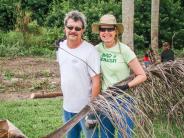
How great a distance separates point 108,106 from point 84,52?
674 millimetres

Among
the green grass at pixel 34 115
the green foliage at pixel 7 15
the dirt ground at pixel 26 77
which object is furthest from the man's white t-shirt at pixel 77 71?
the green foliage at pixel 7 15

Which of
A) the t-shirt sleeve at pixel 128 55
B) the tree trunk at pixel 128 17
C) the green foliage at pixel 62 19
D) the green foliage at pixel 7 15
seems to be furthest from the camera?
the green foliage at pixel 7 15

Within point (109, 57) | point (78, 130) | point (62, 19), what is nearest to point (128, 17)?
point (78, 130)

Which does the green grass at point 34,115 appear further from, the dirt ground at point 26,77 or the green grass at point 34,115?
the dirt ground at point 26,77

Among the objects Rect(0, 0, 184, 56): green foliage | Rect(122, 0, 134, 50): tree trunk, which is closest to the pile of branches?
Result: Rect(122, 0, 134, 50): tree trunk

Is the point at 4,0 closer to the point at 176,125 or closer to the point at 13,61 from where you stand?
the point at 13,61

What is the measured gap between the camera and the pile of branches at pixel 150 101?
4410 mm

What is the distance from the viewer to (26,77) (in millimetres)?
14164

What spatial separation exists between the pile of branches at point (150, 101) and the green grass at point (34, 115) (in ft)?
9.30

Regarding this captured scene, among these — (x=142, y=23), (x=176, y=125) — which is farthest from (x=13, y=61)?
(x=176, y=125)

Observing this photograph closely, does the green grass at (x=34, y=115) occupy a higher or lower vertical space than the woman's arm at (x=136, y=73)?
lower

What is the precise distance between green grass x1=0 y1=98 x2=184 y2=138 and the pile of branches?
9.30ft

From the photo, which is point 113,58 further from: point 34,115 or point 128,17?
point 128,17

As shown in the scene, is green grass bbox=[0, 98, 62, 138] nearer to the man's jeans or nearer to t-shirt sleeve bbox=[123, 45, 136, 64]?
the man's jeans
